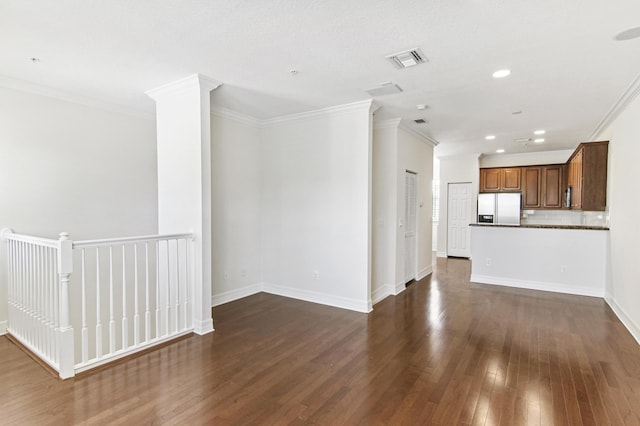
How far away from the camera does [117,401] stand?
7.70 feet

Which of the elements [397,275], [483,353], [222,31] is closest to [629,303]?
[483,353]

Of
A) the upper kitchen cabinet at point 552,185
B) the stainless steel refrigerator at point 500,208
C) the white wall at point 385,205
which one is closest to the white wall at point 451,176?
the stainless steel refrigerator at point 500,208

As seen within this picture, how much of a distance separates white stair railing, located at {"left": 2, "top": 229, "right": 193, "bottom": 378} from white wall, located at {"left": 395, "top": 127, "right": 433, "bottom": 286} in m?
3.21

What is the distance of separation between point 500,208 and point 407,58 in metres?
6.47

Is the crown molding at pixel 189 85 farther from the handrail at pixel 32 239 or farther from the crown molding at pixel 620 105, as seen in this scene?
the crown molding at pixel 620 105

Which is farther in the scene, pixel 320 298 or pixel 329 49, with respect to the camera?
pixel 320 298

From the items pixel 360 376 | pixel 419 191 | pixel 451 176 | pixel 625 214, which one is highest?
pixel 451 176

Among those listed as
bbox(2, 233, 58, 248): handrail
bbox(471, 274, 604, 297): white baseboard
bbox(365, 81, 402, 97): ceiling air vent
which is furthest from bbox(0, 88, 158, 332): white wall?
bbox(471, 274, 604, 297): white baseboard

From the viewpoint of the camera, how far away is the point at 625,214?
4.15m

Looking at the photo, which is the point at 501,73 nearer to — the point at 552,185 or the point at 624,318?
the point at 624,318

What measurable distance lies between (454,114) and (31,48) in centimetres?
480

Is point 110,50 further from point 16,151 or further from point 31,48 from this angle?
point 16,151

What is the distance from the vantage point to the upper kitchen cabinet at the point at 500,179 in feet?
26.8

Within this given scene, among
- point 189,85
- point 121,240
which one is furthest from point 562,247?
point 121,240
